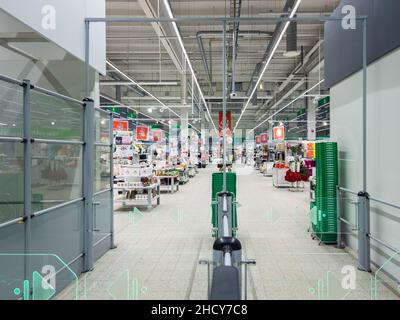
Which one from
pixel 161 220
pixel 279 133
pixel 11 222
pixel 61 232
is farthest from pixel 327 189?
pixel 279 133

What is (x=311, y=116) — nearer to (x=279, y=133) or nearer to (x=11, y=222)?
(x=279, y=133)

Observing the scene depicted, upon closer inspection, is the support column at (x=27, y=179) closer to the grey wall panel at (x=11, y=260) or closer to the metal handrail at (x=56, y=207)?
the grey wall panel at (x=11, y=260)

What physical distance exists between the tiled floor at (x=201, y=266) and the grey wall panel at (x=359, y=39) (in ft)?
9.67

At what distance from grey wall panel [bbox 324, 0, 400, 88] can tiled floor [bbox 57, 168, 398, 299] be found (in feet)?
9.67

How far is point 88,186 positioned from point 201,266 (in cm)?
192

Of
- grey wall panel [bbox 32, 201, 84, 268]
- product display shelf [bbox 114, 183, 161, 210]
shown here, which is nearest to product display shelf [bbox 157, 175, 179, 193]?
product display shelf [bbox 114, 183, 161, 210]

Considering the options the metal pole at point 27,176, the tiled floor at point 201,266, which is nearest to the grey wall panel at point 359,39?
the tiled floor at point 201,266

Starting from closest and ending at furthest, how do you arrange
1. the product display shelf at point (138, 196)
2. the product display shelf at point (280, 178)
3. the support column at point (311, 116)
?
the product display shelf at point (138, 196)
the product display shelf at point (280, 178)
the support column at point (311, 116)

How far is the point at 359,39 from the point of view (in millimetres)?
5223

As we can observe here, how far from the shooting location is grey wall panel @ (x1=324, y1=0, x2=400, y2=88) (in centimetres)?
428

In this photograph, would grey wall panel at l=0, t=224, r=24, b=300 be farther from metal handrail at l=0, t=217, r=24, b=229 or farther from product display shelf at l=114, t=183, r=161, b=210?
product display shelf at l=114, t=183, r=161, b=210

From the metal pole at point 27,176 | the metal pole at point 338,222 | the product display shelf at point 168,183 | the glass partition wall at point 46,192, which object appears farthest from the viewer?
the product display shelf at point 168,183

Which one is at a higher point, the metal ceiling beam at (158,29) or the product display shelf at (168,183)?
the metal ceiling beam at (158,29)

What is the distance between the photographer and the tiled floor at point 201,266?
4.09 meters
